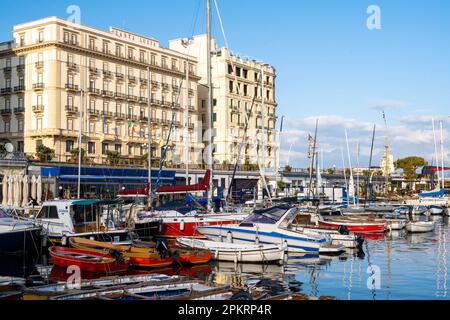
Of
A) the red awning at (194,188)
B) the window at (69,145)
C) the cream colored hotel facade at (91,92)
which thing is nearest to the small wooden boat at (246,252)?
the red awning at (194,188)

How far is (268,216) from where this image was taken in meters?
34.9

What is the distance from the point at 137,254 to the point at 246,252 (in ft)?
20.3

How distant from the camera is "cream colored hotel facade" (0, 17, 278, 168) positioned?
71750 mm

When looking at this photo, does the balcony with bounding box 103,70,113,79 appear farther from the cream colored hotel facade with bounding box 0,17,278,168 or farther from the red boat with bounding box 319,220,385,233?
the red boat with bounding box 319,220,385,233

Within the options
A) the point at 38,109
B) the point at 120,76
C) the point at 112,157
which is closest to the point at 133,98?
the point at 120,76

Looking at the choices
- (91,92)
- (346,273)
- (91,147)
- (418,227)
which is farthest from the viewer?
(91,147)

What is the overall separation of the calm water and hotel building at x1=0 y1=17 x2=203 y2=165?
4182 centimetres

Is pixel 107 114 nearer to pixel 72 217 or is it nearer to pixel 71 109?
pixel 71 109

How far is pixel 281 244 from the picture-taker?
3212 cm

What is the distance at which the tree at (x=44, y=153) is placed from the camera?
64812 millimetres

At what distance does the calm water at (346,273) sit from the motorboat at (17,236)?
650 mm

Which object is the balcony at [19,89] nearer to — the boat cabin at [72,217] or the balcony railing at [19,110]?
the balcony railing at [19,110]

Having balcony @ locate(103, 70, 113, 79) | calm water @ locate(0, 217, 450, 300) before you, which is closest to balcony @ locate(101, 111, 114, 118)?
balcony @ locate(103, 70, 113, 79)

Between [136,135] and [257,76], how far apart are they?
31.3 metres
